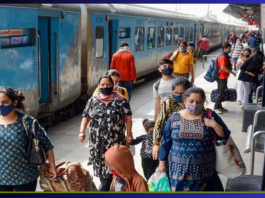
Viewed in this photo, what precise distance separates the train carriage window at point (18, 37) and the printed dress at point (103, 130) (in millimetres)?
2492

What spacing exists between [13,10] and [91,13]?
12.3ft

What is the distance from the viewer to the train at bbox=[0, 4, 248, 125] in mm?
7480

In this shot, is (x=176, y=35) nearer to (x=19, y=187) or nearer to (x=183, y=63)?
(x=183, y=63)

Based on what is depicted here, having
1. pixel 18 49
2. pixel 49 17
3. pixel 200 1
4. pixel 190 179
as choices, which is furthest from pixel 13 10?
pixel 200 1

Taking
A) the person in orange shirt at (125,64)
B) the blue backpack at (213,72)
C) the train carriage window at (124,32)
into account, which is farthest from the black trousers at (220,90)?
the train carriage window at (124,32)

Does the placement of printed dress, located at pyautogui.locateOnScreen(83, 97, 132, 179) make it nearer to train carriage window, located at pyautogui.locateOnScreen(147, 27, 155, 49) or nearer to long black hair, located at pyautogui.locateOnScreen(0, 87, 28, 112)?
long black hair, located at pyautogui.locateOnScreen(0, 87, 28, 112)

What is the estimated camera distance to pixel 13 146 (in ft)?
13.6

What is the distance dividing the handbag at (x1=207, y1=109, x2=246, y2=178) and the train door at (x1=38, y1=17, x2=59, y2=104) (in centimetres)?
526

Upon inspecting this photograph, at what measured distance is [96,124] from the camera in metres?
5.18

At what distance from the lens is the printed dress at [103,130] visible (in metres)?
5.17

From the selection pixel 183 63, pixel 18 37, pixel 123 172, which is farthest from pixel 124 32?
pixel 123 172

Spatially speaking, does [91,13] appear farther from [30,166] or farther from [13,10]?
[30,166]

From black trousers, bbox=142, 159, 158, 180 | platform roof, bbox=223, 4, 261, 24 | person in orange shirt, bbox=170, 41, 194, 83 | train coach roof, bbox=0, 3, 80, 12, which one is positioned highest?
platform roof, bbox=223, 4, 261, 24

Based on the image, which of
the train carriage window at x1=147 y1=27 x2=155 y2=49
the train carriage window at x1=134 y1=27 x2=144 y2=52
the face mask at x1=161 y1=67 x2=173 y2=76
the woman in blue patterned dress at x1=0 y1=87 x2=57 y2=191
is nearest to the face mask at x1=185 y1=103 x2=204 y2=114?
the woman in blue patterned dress at x1=0 y1=87 x2=57 y2=191
